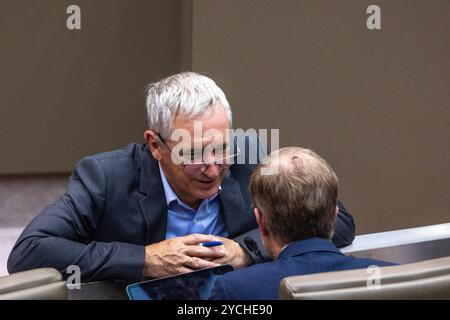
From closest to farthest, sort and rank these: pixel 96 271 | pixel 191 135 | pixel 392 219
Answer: pixel 96 271
pixel 191 135
pixel 392 219

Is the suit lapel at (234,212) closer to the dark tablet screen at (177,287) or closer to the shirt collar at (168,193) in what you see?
the shirt collar at (168,193)

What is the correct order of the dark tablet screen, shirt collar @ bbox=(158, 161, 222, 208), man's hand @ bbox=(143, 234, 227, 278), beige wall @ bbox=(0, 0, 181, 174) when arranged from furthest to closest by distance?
beige wall @ bbox=(0, 0, 181, 174)
shirt collar @ bbox=(158, 161, 222, 208)
man's hand @ bbox=(143, 234, 227, 278)
the dark tablet screen

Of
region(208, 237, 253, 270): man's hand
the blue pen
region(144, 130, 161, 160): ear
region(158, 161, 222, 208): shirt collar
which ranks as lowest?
region(208, 237, 253, 270): man's hand

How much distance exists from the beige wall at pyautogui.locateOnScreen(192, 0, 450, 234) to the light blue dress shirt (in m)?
1.54

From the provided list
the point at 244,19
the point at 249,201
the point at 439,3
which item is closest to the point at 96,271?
the point at 249,201

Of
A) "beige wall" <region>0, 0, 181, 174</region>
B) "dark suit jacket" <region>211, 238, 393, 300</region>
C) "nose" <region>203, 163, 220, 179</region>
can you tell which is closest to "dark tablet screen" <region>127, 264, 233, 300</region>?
"dark suit jacket" <region>211, 238, 393, 300</region>

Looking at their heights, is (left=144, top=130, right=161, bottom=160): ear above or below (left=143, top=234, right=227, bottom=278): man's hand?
above

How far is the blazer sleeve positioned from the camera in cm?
173

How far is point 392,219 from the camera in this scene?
377 centimetres

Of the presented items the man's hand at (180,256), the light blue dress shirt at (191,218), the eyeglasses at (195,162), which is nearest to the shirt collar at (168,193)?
the light blue dress shirt at (191,218)

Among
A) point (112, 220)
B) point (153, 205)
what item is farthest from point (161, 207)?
point (112, 220)

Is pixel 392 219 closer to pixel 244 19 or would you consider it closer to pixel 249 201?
pixel 244 19

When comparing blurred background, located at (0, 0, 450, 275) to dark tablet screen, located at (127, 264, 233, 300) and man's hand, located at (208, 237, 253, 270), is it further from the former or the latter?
dark tablet screen, located at (127, 264, 233, 300)
